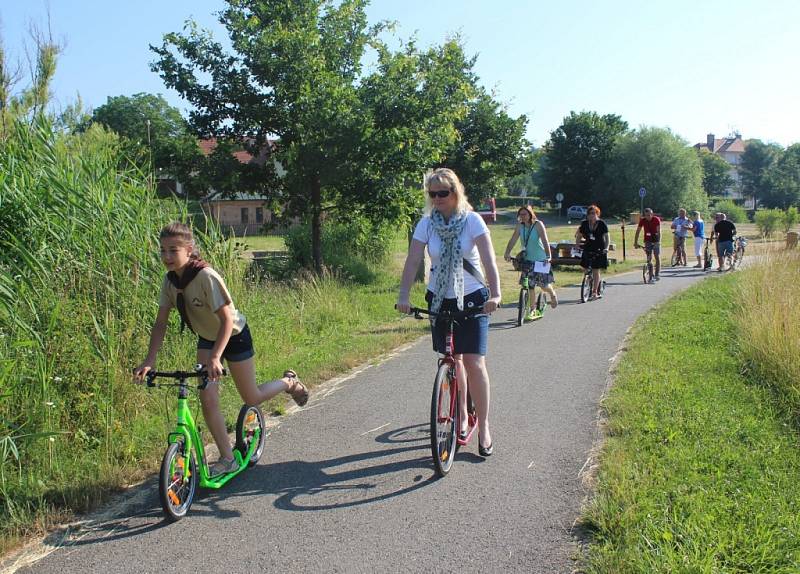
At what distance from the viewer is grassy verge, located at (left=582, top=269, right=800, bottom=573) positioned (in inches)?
139

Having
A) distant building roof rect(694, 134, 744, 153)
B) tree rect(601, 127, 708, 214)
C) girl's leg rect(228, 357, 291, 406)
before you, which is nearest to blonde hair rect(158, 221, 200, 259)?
girl's leg rect(228, 357, 291, 406)

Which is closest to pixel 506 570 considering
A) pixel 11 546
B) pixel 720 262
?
pixel 11 546

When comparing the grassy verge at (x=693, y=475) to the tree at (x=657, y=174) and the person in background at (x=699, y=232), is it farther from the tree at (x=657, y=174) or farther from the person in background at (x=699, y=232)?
the tree at (x=657, y=174)

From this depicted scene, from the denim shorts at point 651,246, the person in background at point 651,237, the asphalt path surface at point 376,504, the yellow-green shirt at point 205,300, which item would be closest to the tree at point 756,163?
the person in background at point 651,237

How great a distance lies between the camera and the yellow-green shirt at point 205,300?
4.44 m

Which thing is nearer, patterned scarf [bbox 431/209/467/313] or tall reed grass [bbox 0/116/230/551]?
tall reed grass [bbox 0/116/230/551]

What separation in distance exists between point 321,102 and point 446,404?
10815mm

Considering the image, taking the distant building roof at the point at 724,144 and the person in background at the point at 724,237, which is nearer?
the person in background at the point at 724,237

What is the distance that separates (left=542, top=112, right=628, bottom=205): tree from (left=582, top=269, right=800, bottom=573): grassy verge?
3130 inches

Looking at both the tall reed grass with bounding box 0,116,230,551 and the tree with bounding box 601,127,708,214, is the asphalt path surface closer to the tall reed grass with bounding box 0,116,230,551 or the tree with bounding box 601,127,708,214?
the tall reed grass with bounding box 0,116,230,551

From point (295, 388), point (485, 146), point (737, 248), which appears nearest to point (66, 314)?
point (295, 388)

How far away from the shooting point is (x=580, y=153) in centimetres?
8481

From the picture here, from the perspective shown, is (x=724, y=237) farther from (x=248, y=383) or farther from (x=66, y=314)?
(x=66, y=314)

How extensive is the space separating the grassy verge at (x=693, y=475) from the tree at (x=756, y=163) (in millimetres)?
117593
